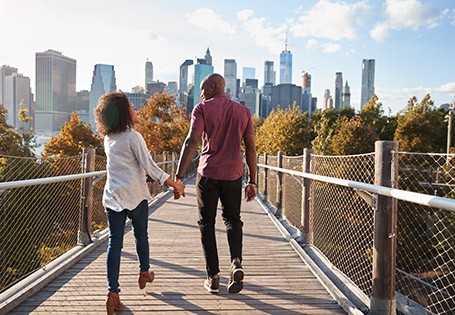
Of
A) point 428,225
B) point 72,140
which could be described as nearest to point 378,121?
point 72,140

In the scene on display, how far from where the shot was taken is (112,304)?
2707 mm

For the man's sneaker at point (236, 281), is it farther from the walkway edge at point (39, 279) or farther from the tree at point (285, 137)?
the tree at point (285, 137)

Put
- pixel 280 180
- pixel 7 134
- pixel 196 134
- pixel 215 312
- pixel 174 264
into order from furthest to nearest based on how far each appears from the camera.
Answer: pixel 7 134, pixel 280 180, pixel 174 264, pixel 196 134, pixel 215 312

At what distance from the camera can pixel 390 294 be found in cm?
267

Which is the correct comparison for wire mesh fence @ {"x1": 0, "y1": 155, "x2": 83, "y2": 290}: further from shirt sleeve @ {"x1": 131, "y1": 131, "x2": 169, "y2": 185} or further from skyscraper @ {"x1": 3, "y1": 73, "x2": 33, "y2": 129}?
skyscraper @ {"x1": 3, "y1": 73, "x2": 33, "y2": 129}

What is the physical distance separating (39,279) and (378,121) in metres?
54.9

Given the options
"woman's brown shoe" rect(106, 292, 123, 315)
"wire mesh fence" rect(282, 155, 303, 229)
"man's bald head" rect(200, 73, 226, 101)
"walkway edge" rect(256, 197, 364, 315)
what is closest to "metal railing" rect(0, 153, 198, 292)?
"woman's brown shoe" rect(106, 292, 123, 315)

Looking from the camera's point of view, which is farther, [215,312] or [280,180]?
[280,180]

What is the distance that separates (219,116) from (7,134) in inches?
1149

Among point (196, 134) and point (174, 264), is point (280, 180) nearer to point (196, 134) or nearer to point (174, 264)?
point (174, 264)

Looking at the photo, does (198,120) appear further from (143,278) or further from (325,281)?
(325,281)

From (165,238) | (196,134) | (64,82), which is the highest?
(64,82)

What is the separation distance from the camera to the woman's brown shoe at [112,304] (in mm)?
2693

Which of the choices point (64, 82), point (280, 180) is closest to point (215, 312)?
point (280, 180)
